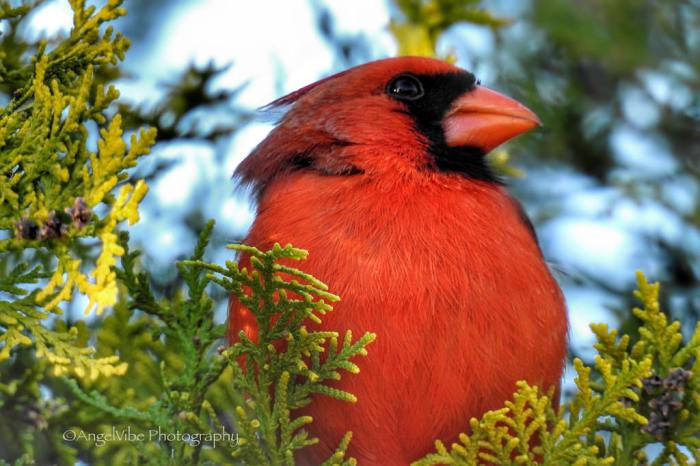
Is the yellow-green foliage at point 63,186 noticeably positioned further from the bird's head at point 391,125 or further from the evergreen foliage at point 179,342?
the bird's head at point 391,125

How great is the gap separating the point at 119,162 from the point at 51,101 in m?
0.24

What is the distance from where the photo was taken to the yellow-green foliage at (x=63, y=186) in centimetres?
213

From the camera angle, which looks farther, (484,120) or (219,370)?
(484,120)

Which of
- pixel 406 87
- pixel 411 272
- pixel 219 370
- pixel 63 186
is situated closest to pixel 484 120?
pixel 406 87

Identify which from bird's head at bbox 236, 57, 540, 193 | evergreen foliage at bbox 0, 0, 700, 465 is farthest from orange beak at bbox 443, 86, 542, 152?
evergreen foliage at bbox 0, 0, 700, 465

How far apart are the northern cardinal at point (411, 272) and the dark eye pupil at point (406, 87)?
0.47ft

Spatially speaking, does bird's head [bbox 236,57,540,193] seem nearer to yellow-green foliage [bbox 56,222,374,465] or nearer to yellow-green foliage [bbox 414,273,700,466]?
yellow-green foliage [bbox 56,222,374,465]

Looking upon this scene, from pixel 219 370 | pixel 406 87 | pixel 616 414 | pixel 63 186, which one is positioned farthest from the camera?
pixel 406 87

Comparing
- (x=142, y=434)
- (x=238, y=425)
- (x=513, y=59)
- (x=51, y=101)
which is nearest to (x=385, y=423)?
(x=238, y=425)

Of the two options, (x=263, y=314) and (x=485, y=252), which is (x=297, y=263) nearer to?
(x=263, y=314)

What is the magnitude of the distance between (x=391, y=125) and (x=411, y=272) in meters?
0.69

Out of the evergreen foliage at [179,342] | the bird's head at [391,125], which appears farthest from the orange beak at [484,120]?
the evergreen foliage at [179,342]

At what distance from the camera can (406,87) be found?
3.27 meters

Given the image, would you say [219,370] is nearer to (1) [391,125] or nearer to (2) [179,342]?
(2) [179,342]
